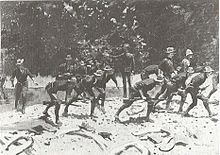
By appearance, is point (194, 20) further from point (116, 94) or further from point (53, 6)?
point (53, 6)

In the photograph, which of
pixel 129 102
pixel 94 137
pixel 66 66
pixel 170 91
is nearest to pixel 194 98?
pixel 170 91

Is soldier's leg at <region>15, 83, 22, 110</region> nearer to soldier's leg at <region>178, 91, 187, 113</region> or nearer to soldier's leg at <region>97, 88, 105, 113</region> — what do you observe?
soldier's leg at <region>97, 88, 105, 113</region>

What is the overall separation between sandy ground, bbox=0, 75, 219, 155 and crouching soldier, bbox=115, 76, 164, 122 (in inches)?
1.6

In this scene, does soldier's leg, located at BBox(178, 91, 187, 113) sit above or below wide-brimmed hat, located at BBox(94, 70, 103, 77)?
below

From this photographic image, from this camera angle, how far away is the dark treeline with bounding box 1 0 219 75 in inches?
148

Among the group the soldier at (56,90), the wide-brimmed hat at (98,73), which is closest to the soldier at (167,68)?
the wide-brimmed hat at (98,73)

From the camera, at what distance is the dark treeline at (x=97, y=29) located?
3.75 meters

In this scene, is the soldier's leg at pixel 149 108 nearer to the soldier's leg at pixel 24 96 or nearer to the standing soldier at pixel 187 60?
the standing soldier at pixel 187 60

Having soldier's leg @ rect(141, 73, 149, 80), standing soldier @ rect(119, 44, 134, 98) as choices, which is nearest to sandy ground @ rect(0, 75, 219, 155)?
standing soldier @ rect(119, 44, 134, 98)

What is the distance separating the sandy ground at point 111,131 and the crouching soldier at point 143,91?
0.04 m

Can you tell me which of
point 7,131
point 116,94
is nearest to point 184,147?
point 116,94

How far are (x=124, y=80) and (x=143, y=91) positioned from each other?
18cm

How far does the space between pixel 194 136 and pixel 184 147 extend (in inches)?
4.8

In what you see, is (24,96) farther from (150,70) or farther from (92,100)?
(150,70)
